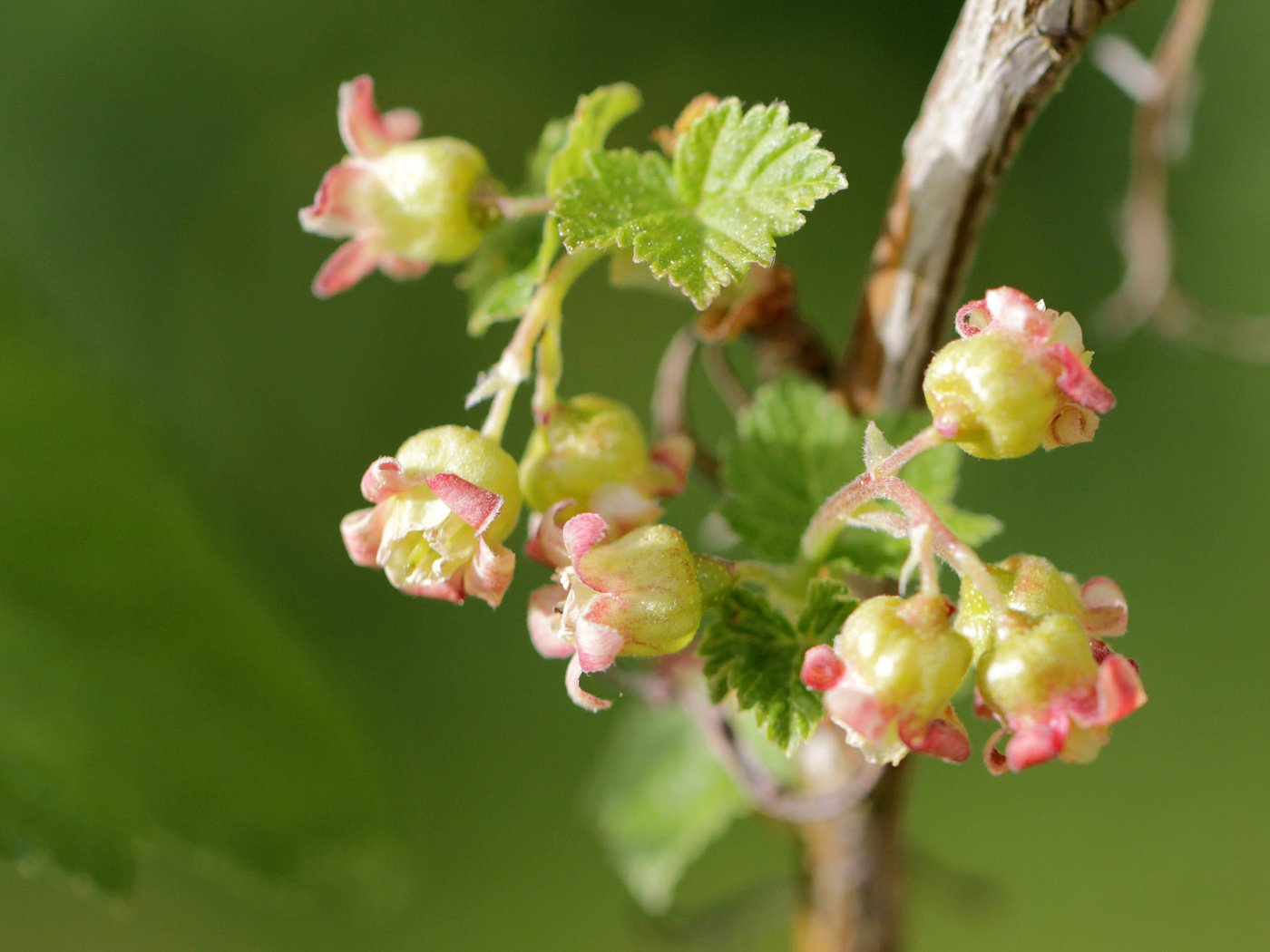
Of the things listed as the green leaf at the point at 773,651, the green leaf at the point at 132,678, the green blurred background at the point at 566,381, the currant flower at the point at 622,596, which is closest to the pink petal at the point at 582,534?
the currant flower at the point at 622,596

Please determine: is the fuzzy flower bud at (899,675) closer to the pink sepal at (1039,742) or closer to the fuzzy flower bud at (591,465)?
the pink sepal at (1039,742)

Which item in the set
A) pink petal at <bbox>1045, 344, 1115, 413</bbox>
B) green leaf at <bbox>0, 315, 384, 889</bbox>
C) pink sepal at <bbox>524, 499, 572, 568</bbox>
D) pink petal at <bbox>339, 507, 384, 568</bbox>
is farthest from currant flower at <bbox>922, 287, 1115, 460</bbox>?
green leaf at <bbox>0, 315, 384, 889</bbox>

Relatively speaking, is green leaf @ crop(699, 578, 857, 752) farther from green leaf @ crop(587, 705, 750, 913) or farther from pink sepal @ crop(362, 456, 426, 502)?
green leaf @ crop(587, 705, 750, 913)

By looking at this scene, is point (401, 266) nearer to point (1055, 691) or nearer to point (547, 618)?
point (547, 618)

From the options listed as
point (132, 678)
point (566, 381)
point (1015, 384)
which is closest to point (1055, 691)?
point (1015, 384)

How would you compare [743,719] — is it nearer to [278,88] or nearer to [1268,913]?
[1268,913]

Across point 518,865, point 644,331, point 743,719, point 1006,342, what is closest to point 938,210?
point 1006,342
